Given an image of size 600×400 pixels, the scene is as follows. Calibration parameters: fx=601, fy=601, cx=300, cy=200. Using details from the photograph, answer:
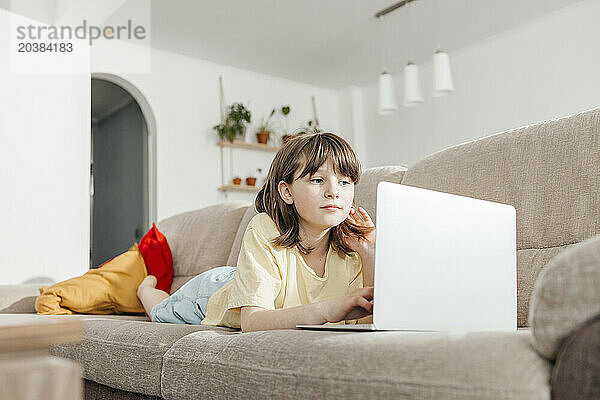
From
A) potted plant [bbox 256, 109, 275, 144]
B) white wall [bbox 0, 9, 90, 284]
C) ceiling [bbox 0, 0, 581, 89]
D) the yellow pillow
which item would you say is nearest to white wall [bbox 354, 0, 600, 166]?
ceiling [bbox 0, 0, 581, 89]

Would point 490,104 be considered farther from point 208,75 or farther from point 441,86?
point 208,75

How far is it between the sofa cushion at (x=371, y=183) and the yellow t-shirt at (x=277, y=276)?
326 mm

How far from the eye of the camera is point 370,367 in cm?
84

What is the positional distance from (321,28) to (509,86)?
157 cm

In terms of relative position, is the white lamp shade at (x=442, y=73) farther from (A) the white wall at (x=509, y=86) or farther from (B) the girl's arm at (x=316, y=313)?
(B) the girl's arm at (x=316, y=313)

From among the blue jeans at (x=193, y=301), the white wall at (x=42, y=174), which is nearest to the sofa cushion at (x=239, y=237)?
the blue jeans at (x=193, y=301)

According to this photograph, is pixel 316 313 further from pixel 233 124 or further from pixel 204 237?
pixel 233 124

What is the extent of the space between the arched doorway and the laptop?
4058 millimetres

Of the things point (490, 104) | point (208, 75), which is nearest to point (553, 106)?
point (490, 104)

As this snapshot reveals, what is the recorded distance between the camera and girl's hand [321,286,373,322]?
1.18 metres

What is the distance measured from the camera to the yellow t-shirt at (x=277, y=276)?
1409mm

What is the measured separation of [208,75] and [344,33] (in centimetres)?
131

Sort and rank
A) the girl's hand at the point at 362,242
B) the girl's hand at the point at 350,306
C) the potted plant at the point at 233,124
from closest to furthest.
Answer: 1. the girl's hand at the point at 350,306
2. the girl's hand at the point at 362,242
3. the potted plant at the point at 233,124

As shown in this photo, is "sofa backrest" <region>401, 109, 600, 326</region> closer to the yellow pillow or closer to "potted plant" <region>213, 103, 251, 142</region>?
the yellow pillow
